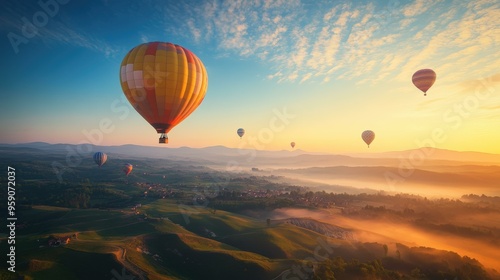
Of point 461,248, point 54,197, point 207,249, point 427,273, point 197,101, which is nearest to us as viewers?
point 197,101

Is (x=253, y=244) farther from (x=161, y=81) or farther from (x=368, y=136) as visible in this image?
(x=368, y=136)

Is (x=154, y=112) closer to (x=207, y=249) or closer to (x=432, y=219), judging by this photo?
(x=207, y=249)

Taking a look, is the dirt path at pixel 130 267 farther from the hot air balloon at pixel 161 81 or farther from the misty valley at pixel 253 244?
the hot air balloon at pixel 161 81

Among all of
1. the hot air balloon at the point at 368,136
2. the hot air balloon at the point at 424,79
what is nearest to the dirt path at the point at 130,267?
the hot air balloon at the point at 424,79

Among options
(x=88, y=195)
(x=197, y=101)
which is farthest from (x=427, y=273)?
(x=88, y=195)

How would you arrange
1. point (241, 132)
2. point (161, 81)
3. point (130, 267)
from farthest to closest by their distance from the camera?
point (241, 132) → point (130, 267) → point (161, 81)

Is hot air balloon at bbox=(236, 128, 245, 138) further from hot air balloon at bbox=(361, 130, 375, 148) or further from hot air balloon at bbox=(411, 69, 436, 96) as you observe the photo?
hot air balloon at bbox=(411, 69, 436, 96)

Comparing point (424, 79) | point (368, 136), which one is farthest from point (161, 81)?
point (368, 136)
